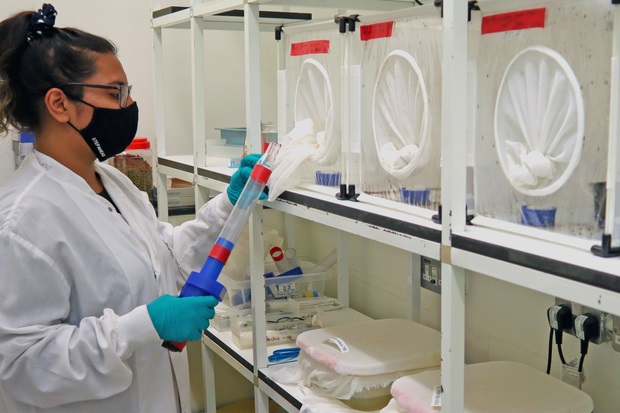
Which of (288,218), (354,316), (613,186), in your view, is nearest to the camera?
(613,186)

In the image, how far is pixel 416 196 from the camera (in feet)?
4.64

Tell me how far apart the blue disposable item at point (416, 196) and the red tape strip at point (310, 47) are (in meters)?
0.47

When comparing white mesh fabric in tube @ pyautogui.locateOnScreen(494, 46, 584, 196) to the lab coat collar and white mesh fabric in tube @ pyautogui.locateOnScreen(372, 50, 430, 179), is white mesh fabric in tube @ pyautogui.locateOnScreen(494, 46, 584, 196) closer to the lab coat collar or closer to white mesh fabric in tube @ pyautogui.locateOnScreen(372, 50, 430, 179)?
white mesh fabric in tube @ pyautogui.locateOnScreen(372, 50, 430, 179)

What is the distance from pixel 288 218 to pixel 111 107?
4.71 feet

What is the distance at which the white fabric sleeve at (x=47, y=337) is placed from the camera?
55.0 inches

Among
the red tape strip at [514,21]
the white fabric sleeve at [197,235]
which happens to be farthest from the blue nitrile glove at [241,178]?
the red tape strip at [514,21]

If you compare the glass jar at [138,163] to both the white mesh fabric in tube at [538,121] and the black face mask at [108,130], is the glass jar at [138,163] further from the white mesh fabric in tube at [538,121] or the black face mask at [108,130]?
the white mesh fabric in tube at [538,121]

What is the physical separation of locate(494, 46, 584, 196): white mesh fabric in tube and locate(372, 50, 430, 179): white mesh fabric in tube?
21cm

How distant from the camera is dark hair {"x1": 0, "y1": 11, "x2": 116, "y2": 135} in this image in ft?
4.99

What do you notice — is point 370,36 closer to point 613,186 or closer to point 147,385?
point 613,186

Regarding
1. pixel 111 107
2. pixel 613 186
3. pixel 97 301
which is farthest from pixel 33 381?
pixel 613 186

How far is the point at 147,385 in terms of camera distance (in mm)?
1627

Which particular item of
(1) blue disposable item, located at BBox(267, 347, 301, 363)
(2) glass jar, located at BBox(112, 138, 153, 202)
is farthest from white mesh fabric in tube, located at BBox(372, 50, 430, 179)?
(2) glass jar, located at BBox(112, 138, 153, 202)

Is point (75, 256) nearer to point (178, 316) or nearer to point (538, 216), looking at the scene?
point (178, 316)
